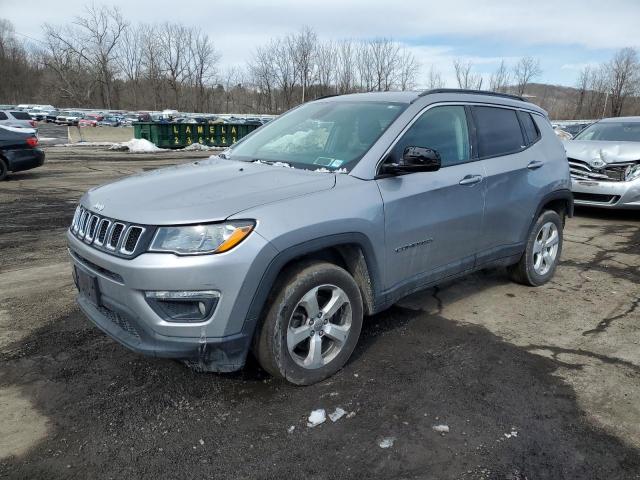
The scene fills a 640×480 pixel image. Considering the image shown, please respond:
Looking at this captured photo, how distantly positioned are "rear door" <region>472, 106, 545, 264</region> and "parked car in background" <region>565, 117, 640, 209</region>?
13.7 feet

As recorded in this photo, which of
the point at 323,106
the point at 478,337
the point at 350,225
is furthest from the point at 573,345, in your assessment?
the point at 323,106

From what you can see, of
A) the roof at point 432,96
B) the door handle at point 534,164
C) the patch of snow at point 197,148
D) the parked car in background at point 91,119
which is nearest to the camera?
the roof at point 432,96

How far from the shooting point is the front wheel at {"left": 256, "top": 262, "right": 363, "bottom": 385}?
2893mm

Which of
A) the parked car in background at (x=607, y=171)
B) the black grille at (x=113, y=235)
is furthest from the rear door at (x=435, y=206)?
the parked car in background at (x=607, y=171)

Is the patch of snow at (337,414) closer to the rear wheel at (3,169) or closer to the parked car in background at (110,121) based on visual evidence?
the rear wheel at (3,169)

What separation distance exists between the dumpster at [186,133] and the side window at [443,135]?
75.9ft

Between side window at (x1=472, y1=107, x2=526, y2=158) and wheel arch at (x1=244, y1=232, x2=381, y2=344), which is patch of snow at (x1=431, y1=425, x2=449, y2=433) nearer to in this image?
wheel arch at (x1=244, y1=232, x2=381, y2=344)

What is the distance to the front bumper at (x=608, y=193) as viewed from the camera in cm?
803

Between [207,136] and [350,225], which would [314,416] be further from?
[207,136]

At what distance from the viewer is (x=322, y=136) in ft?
12.7

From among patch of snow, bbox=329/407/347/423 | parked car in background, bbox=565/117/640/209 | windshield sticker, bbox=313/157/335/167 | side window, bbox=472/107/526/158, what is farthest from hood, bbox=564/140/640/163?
patch of snow, bbox=329/407/347/423

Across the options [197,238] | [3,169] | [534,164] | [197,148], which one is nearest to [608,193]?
[534,164]

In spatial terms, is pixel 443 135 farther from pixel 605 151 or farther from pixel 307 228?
pixel 605 151

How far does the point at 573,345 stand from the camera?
3818mm
